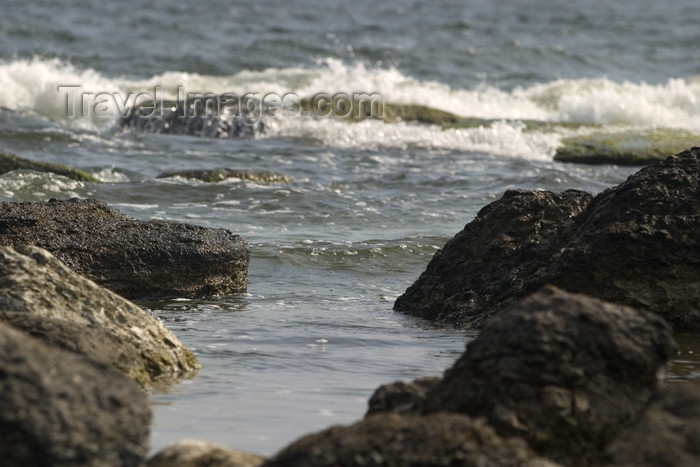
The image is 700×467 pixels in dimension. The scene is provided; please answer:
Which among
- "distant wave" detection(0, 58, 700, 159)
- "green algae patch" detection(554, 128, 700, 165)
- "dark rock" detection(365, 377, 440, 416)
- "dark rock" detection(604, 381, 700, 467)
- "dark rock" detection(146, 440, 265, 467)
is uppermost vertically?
"distant wave" detection(0, 58, 700, 159)

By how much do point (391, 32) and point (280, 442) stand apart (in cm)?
2293

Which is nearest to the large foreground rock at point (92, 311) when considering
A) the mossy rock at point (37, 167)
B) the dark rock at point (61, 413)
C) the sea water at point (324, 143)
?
the sea water at point (324, 143)

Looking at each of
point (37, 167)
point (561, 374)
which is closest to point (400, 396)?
point (561, 374)

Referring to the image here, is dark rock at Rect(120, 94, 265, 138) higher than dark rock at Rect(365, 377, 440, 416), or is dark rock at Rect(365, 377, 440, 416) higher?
dark rock at Rect(120, 94, 265, 138)

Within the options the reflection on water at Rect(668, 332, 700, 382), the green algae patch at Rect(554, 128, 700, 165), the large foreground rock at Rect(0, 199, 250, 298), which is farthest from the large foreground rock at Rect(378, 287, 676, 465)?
the green algae patch at Rect(554, 128, 700, 165)

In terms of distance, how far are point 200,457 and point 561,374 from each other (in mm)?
1090

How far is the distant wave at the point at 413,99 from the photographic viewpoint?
1497 cm

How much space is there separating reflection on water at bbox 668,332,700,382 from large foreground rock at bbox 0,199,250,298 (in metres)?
2.71

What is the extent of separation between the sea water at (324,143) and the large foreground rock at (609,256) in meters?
0.27

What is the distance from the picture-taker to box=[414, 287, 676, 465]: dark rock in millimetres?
→ 3232

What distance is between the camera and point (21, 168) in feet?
35.3

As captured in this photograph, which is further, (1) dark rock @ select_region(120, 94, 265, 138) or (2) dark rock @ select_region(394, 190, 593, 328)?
(1) dark rock @ select_region(120, 94, 265, 138)

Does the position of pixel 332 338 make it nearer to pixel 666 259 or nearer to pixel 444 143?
pixel 666 259

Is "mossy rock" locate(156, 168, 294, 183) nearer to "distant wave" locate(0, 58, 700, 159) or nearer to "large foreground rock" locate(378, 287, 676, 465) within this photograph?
"distant wave" locate(0, 58, 700, 159)
